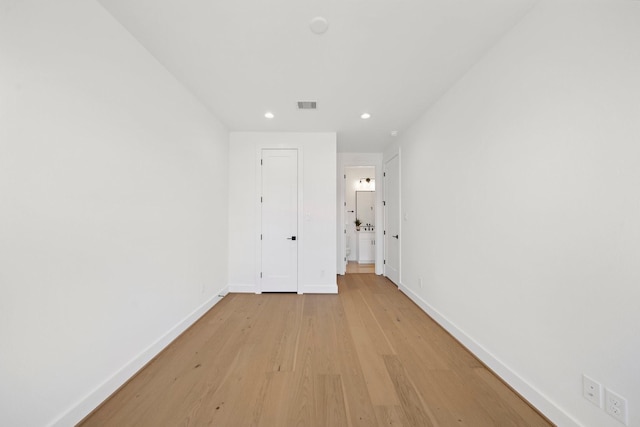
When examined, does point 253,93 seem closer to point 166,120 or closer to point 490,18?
point 166,120

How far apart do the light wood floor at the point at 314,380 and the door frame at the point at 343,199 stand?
7.32ft

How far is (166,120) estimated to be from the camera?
7.10 feet

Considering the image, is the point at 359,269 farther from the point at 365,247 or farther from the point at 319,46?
the point at 319,46

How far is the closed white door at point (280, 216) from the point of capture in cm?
365

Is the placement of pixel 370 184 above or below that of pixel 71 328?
above

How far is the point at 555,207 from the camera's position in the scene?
1.36 metres

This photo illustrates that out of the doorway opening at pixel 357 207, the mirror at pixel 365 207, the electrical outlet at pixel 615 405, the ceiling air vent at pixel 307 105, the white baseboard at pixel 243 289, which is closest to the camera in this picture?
the electrical outlet at pixel 615 405

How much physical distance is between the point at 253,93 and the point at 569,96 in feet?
8.63

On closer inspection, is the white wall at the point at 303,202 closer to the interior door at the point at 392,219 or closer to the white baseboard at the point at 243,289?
the white baseboard at the point at 243,289

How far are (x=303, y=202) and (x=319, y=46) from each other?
2.19 metres

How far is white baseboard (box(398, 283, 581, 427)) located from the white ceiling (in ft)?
8.31

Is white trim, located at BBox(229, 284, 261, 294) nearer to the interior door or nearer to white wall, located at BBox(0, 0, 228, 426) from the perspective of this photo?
white wall, located at BBox(0, 0, 228, 426)

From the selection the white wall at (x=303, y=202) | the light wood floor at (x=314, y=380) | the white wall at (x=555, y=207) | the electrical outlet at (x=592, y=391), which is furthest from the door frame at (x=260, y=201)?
the electrical outlet at (x=592, y=391)

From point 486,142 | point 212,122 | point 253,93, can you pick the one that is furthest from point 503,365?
point 212,122
